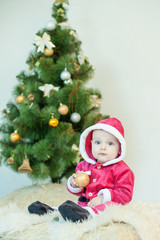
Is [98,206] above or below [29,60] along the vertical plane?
below

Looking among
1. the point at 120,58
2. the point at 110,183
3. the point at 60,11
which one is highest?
the point at 60,11

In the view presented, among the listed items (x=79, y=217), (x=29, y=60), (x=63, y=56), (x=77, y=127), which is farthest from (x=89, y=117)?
(x=79, y=217)

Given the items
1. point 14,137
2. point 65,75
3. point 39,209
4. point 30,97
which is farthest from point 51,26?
point 39,209

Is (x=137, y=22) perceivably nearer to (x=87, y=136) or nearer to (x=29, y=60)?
(x=29, y=60)

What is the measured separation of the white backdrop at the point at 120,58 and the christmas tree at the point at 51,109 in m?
0.50

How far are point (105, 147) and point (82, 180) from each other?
0.17 m

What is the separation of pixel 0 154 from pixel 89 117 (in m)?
0.65

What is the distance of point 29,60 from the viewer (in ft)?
6.63

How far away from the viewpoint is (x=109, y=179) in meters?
1.20

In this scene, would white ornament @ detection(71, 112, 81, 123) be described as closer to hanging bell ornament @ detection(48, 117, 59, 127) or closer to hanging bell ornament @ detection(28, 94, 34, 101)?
hanging bell ornament @ detection(48, 117, 59, 127)

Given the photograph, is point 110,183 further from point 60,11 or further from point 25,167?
point 60,11

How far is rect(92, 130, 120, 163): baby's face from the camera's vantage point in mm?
1203

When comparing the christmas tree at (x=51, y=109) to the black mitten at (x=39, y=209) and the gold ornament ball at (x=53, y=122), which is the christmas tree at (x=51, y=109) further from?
the black mitten at (x=39, y=209)

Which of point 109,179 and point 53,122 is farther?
point 53,122
